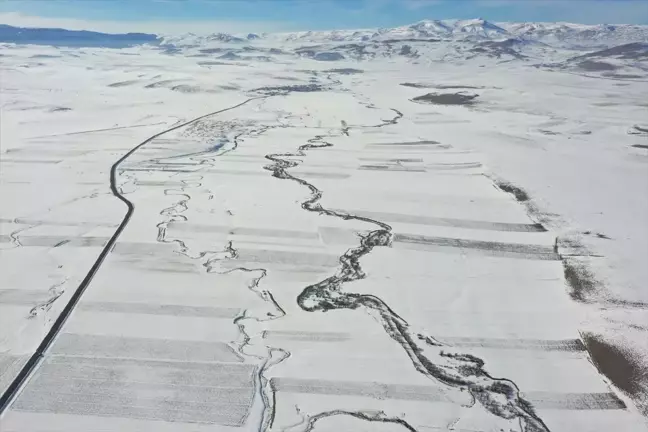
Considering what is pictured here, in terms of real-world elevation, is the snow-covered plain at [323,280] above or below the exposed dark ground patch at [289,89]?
below

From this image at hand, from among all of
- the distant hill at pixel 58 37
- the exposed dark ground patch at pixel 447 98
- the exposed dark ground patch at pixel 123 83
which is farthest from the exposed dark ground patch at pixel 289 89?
the distant hill at pixel 58 37

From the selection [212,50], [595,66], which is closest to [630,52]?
[595,66]

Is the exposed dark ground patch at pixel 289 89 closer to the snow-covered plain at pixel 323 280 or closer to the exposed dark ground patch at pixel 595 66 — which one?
the snow-covered plain at pixel 323 280

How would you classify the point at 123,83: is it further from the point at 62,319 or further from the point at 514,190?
the point at 62,319

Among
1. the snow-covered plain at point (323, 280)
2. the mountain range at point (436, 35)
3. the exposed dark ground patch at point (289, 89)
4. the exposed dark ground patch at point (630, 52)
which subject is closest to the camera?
the snow-covered plain at point (323, 280)

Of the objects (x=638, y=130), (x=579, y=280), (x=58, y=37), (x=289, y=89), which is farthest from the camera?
(x=58, y=37)

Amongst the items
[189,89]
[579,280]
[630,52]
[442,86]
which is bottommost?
[579,280]

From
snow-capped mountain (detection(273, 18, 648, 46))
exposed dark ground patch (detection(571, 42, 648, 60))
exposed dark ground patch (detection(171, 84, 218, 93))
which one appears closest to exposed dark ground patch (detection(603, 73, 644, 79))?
exposed dark ground patch (detection(571, 42, 648, 60))
